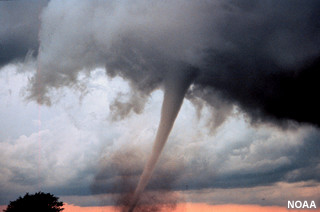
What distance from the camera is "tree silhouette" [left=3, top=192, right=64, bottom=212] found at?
109037 millimetres

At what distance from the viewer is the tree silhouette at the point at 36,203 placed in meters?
109

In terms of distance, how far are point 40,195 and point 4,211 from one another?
419 inches

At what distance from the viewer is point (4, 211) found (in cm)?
10819

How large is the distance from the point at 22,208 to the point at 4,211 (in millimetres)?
5109

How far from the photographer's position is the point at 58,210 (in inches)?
4409

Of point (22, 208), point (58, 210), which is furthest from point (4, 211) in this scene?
point (58, 210)

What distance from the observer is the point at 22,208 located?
108375mm

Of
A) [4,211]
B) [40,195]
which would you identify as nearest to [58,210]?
[40,195]

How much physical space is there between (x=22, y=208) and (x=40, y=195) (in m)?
6.83

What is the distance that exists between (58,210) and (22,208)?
10077 millimetres

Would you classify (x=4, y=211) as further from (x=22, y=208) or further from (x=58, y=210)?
(x=58, y=210)

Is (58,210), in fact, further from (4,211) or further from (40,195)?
(4,211)

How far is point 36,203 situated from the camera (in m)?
110
